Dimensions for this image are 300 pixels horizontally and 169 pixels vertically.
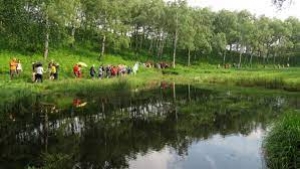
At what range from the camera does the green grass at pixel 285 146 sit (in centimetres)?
1539

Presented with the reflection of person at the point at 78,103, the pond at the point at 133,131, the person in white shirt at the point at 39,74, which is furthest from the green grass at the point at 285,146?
the person in white shirt at the point at 39,74

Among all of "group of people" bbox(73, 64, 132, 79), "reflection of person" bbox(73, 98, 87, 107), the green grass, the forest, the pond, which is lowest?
the pond

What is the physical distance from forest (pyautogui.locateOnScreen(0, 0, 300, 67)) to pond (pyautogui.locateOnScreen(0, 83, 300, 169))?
488cm

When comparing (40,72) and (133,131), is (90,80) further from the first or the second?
(133,131)

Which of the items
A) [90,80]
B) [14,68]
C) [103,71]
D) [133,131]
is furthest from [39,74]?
[133,131]

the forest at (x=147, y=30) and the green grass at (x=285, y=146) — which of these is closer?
the green grass at (x=285, y=146)

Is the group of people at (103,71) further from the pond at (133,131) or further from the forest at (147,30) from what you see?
the pond at (133,131)

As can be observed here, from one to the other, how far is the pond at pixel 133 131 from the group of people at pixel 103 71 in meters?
8.64

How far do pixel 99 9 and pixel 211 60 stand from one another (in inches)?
1742

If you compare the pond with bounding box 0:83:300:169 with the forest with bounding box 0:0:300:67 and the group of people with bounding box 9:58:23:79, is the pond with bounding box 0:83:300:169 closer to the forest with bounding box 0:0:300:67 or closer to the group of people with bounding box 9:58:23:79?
the forest with bounding box 0:0:300:67

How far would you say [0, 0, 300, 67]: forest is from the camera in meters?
21.8

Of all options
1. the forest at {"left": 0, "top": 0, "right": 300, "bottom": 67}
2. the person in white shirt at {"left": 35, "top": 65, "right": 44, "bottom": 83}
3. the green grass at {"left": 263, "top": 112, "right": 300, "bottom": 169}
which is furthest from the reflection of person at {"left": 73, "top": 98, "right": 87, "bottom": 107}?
the green grass at {"left": 263, "top": 112, "right": 300, "bottom": 169}

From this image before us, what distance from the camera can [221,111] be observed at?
3284 cm

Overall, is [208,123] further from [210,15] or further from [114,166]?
[210,15]
